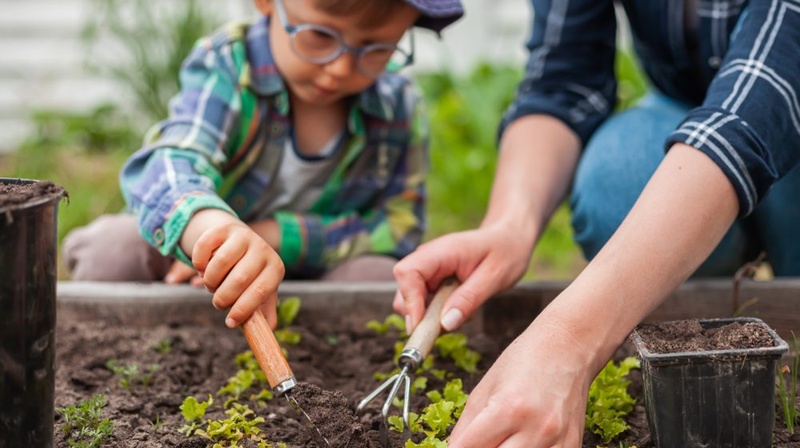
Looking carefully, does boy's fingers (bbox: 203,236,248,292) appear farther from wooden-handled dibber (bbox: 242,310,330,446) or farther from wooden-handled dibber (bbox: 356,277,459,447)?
wooden-handled dibber (bbox: 356,277,459,447)

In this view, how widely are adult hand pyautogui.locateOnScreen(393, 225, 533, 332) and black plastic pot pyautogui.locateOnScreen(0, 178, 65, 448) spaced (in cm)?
74

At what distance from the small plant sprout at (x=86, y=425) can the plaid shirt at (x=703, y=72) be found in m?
1.19

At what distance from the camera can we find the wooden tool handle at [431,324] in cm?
182

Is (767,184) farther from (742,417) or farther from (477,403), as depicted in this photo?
(477,403)

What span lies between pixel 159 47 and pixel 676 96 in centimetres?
258

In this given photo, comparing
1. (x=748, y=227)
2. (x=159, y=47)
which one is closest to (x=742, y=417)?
(x=748, y=227)

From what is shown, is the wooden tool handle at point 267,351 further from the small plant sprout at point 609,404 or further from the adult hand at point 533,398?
the small plant sprout at point 609,404

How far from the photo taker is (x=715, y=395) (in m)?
1.57

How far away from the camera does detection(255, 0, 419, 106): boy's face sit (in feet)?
7.29

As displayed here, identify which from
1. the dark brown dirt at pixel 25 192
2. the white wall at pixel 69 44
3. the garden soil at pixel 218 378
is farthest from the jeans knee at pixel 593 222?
the white wall at pixel 69 44

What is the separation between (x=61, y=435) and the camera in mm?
1724

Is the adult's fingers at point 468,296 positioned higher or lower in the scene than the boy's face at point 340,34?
lower

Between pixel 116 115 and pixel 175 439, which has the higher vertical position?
pixel 175 439

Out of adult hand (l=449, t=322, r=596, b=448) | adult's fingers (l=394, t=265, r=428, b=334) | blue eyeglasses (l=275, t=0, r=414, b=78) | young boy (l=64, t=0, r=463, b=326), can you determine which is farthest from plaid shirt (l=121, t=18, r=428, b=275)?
adult hand (l=449, t=322, r=596, b=448)
